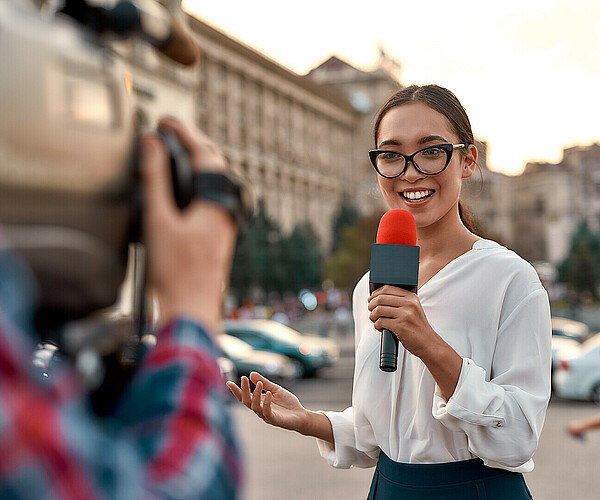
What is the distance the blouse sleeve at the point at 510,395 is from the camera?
1.48 metres

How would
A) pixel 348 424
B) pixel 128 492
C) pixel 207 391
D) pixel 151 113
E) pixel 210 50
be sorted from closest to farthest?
1. pixel 128 492
2. pixel 207 391
3. pixel 151 113
4. pixel 348 424
5. pixel 210 50

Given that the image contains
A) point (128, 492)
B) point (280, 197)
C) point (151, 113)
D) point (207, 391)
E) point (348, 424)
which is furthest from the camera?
point (280, 197)

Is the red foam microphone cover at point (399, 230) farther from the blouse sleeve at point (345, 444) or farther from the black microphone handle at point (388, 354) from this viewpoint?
the blouse sleeve at point (345, 444)

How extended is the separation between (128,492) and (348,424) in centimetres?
147

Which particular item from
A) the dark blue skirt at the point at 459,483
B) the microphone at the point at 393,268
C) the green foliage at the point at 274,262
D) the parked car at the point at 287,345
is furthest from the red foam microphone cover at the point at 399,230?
the green foliage at the point at 274,262

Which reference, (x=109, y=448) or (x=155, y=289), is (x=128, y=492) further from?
(x=155, y=289)

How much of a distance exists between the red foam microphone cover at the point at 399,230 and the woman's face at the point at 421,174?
0.15 m

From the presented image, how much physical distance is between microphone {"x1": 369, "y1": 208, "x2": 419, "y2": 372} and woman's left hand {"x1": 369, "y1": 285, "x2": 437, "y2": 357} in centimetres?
5

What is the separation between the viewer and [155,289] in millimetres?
692

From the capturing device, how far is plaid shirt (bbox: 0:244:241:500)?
0.50m

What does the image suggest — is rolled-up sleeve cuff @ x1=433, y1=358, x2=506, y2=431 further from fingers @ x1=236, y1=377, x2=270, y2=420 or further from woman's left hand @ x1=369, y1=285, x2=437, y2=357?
fingers @ x1=236, y1=377, x2=270, y2=420

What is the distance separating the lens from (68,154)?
62 cm

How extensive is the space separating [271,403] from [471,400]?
0.52m

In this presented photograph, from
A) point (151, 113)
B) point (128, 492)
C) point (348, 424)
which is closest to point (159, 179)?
point (151, 113)
